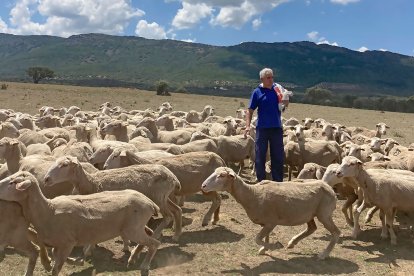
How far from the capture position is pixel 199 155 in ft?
35.1

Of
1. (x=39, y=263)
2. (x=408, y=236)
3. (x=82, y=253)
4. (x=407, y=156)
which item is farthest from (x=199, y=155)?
(x=407, y=156)

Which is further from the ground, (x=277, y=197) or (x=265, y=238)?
(x=277, y=197)

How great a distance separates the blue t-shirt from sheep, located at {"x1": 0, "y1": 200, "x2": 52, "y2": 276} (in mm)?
Answer: 5794

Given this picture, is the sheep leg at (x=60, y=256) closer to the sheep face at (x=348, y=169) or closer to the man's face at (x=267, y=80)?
the sheep face at (x=348, y=169)

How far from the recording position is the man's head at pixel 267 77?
1092cm

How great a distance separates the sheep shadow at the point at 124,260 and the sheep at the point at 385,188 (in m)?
3.75

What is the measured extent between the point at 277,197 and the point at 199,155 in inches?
99.0

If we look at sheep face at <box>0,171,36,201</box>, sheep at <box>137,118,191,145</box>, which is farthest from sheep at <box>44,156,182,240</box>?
sheep at <box>137,118,191,145</box>

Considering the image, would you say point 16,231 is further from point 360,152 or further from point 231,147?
point 360,152

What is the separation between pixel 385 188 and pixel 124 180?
17.3ft

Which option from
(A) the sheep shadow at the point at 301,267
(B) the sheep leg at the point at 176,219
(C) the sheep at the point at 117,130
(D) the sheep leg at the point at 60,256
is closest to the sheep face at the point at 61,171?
(D) the sheep leg at the point at 60,256

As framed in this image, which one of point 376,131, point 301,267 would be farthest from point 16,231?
point 376,131

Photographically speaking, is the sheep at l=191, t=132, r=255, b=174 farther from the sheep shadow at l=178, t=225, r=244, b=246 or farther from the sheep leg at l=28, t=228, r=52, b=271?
the sheep leg at l=28, t=228, r=52, b=271

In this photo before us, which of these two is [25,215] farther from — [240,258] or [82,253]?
[240,258]
